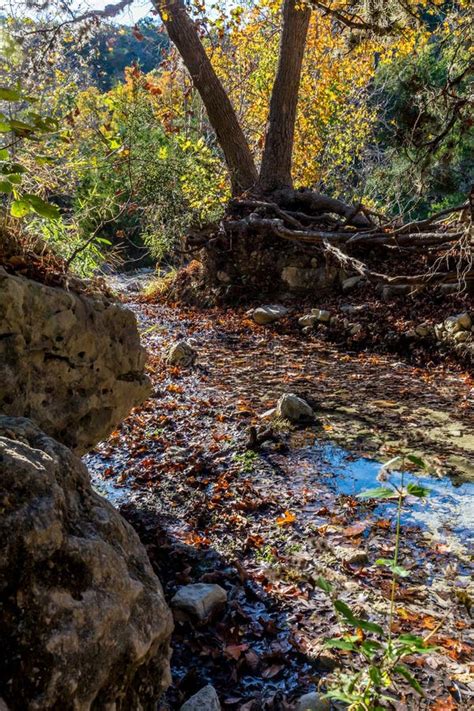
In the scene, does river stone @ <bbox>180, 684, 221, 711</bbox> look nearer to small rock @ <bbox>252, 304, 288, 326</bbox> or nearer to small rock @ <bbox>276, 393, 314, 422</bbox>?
small rock @ <bbox>276, 393, 314, 422</bbox>

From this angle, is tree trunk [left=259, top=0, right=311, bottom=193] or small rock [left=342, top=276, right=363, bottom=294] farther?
tree trunk [left=259, top=0, right=311, bottom=193]

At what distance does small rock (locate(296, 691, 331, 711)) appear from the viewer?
73.9 inches

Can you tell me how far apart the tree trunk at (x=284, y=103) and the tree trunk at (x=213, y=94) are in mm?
491

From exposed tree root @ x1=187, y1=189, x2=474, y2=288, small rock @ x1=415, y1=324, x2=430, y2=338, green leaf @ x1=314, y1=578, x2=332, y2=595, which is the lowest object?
small rock @ x1=415, y1=324, x2=430, y2=338

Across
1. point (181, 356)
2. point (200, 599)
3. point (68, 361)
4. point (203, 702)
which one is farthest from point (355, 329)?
point (203, 702)

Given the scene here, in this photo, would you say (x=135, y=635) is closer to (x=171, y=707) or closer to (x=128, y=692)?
(x=128, y=692)

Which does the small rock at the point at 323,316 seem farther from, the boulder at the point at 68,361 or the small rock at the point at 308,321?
the boulder at the point at 68,361

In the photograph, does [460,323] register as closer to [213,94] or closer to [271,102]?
[271,102]

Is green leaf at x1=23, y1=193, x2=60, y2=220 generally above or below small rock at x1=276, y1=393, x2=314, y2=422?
above

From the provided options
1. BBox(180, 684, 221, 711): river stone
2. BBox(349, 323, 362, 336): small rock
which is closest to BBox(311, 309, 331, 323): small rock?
BBox(349, 323, 362, 336): small rock

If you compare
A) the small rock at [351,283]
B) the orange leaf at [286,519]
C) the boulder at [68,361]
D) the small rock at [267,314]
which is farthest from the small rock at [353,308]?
the orange leaf at [286,519]

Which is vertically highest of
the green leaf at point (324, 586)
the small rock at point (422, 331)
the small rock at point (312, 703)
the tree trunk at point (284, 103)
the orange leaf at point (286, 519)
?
the tree trunk at point (284, 103)

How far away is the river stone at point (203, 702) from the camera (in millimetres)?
1841

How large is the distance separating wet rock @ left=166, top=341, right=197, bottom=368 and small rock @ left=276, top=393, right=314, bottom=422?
1999 millimetres
